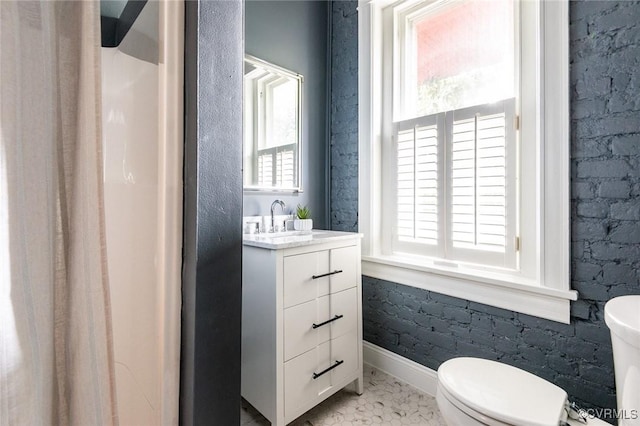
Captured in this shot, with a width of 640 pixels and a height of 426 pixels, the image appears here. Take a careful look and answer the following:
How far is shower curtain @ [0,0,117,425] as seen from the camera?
20.0 inches

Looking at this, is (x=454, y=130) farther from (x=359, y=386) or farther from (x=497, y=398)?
(x=359, y=386)

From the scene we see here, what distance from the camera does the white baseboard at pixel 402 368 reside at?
1.83 meters

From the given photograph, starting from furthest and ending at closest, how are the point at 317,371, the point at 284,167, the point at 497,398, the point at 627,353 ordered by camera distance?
the point at 284,167 < the point at 317,371 < the point at 497,398 < the point at 627,353

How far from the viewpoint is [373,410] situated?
1683 millimetres

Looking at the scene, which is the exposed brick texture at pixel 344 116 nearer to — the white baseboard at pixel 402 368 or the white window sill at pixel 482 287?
the white window sill at pixel 482 287

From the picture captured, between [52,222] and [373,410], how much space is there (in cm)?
169

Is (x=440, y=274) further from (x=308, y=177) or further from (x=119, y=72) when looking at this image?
(x=119, y=72)

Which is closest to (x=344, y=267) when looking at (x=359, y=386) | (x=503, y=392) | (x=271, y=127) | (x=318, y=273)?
(x=318, y=273)

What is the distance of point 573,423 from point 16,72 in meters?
1.60

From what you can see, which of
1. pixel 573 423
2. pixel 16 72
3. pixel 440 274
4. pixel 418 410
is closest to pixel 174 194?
pixel 16 72

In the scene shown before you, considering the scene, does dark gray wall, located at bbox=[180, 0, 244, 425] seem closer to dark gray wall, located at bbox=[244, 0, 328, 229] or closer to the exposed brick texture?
dark gray wall, located at bbox=[244, 0, 328, 229]

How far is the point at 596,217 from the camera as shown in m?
1.31

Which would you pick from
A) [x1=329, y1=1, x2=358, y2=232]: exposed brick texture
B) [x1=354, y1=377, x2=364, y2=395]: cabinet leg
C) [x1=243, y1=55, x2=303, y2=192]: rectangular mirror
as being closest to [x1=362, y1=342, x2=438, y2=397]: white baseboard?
[x1=354, y1=377, x2=364, y2=395]: cabinet leg

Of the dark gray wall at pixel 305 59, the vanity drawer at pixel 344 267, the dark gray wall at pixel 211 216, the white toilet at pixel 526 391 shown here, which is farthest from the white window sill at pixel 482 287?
the dark gray wall at pixel 211 216
